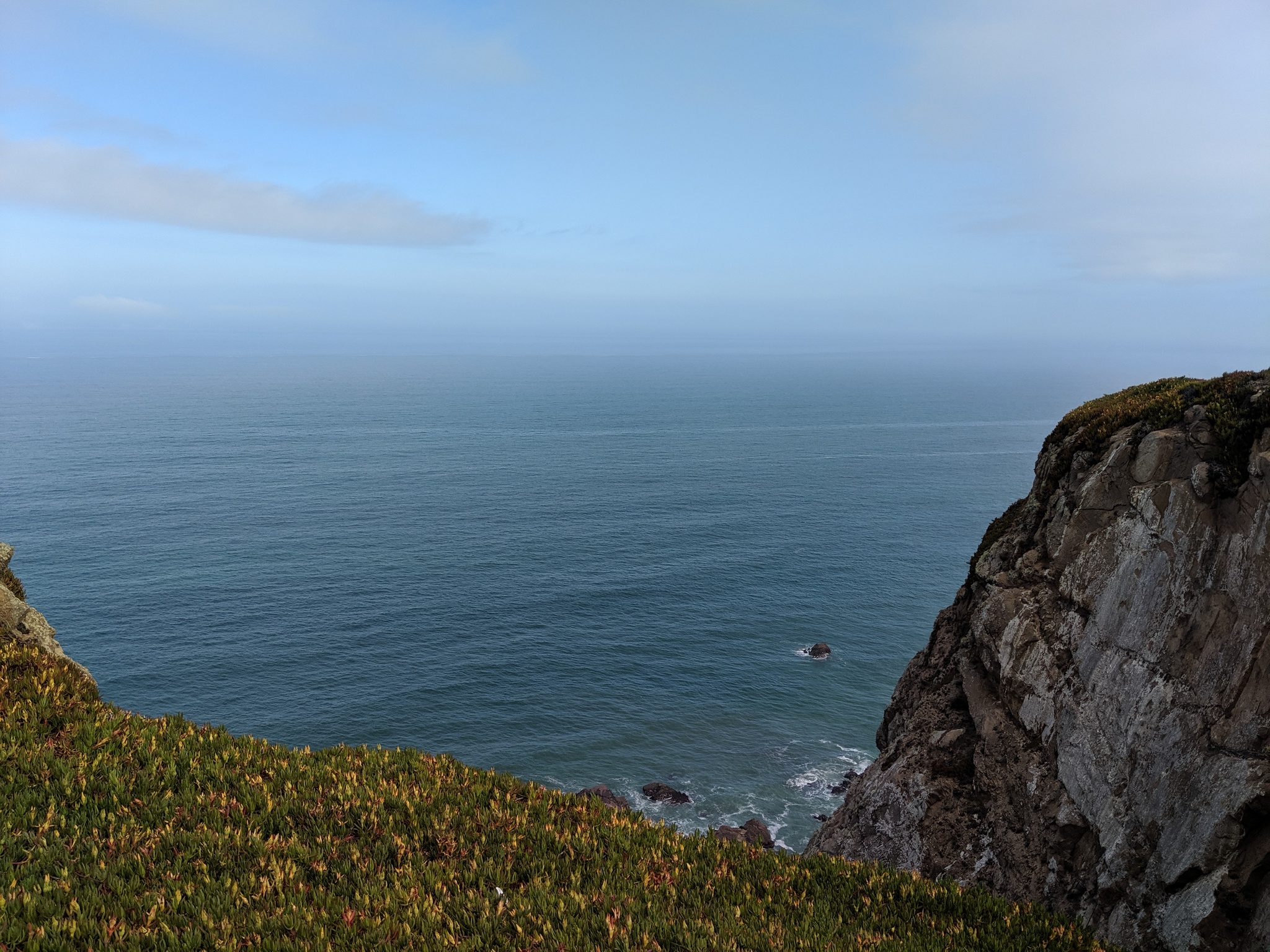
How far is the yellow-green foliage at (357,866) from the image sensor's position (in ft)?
37.5

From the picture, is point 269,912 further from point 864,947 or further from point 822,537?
point 822,537

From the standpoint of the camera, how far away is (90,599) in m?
78.0

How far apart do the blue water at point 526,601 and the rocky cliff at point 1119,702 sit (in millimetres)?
28987

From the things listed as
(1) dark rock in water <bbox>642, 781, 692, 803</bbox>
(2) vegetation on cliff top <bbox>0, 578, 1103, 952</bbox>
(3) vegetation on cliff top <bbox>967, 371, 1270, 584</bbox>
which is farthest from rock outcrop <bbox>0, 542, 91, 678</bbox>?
(1) dark rock in water <bbox>642, 781, 692, 803</bbox>

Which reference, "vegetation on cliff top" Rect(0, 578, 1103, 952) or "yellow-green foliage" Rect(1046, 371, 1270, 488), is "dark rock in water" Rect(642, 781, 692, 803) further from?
"vegetation on cliff top" Rect(0, 578, 1103, 952)

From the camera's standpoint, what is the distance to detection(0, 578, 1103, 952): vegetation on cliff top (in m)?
11.4

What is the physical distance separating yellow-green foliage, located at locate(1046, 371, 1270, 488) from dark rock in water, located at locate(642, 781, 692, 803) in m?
35.3

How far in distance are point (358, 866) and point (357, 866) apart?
5cm

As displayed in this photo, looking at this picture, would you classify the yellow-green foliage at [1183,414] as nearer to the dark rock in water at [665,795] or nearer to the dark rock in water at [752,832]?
the dark rock in water at [752,832]

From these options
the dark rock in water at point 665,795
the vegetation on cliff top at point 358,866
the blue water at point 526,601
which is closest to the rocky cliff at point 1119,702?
the vegetation on cliff top at point 358,866

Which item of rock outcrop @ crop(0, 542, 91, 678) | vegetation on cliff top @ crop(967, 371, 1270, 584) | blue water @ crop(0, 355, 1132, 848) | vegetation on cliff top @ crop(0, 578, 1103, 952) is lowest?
blue water @ crop(0, 355, 1132, 848)

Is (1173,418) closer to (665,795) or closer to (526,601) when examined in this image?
(665,795)

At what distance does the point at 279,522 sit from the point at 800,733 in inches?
3183

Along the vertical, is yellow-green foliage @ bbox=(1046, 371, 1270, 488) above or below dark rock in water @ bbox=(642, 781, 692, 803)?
above
